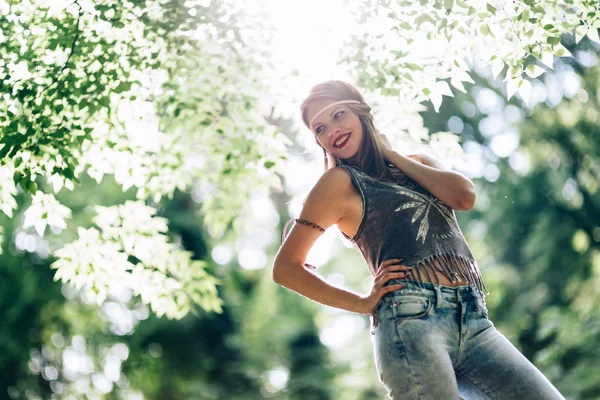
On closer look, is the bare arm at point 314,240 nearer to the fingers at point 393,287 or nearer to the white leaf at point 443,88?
the fingers at point 393,287

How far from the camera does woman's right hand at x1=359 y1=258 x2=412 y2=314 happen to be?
207cm

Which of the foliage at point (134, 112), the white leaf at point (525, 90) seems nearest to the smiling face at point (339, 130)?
the white leaf at point (525, 90)

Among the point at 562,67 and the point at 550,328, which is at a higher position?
the point at 562,67

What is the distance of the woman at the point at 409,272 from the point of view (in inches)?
78.4

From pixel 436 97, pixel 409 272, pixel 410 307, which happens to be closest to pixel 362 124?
pixel 409 272

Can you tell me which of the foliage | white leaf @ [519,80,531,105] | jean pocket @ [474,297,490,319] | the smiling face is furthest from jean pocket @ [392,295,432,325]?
the foliage

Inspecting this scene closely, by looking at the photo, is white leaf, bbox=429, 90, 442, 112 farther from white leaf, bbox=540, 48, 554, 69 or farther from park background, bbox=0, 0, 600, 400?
white leaf, bbox=540, 48, 554, 69

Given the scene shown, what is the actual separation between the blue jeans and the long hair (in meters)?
0.46

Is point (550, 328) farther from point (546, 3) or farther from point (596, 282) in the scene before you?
point (546, 3)

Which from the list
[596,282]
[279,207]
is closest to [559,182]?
[596,282]

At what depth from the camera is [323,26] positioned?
180 inches

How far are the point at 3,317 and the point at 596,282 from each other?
10194 millimetres

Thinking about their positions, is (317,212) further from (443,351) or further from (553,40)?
(553,40)

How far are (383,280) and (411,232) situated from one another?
0.62 ft
